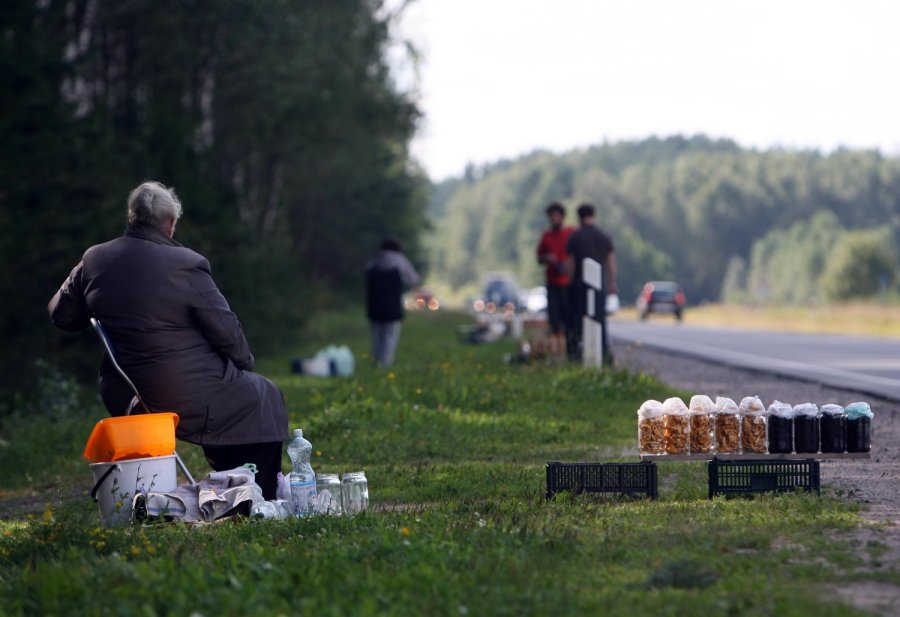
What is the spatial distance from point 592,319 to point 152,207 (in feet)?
31.3

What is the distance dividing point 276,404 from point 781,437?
A: 2.88 m

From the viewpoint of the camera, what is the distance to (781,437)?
8.55 m

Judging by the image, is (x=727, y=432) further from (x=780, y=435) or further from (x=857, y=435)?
(x=857, y=435)

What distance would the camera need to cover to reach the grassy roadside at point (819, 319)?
41647 mm

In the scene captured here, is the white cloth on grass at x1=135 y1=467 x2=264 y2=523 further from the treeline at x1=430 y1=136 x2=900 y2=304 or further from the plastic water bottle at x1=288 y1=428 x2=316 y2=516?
the treeline at x1=430 y1=136 x2=900 y2=304

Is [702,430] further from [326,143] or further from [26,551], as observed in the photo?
[326,143]

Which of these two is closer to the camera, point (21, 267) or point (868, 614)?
point (868, 614)

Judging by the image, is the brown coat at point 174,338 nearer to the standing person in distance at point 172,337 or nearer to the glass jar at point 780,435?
the standing person in distance at point 172,337

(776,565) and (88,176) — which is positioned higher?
(88,176)

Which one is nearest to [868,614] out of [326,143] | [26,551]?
[26,551]

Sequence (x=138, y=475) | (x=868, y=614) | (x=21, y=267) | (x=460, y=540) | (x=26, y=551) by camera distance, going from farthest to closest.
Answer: (x=21, y=267) → (x=138, y=475) → (x=26, y=551) → (x=460, y=540) → (x=868, y=614)

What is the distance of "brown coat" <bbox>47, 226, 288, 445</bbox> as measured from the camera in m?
8.10

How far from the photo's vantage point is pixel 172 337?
812 centimetres

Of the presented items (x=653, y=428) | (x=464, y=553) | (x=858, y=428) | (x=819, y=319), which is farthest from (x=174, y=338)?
(x=819, y=319)
